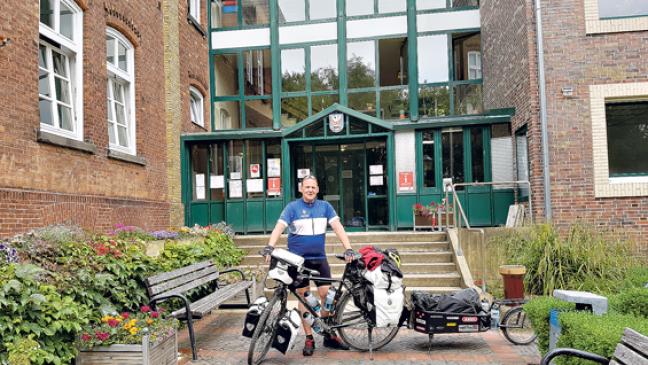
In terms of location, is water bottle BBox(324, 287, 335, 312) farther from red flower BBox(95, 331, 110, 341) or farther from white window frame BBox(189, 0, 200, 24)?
white window frame BBox(189, 0, 200, 24)

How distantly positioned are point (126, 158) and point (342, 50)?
688 centimetres

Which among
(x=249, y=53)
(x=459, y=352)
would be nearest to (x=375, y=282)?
(x=459, y=352)

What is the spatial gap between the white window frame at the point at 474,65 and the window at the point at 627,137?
418cm

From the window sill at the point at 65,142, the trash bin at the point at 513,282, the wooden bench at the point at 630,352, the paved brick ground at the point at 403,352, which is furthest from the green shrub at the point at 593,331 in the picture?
the window sill at the point at 65,142

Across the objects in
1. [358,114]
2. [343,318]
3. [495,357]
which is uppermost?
[358,114]

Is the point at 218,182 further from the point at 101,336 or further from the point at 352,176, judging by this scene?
the point at 101,336

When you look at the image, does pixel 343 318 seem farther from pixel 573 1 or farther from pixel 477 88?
pixel 477 88

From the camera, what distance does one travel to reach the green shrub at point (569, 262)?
7723 mm

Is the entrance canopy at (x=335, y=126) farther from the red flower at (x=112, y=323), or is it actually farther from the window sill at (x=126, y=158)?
the red flower at (x=112, y=323)

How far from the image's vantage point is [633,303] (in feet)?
15.8

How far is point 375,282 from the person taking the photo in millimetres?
5480

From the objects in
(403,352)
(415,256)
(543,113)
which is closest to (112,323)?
(403,352)

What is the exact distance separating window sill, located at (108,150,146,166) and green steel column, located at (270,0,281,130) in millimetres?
4710

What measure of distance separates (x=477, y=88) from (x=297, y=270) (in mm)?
10262
